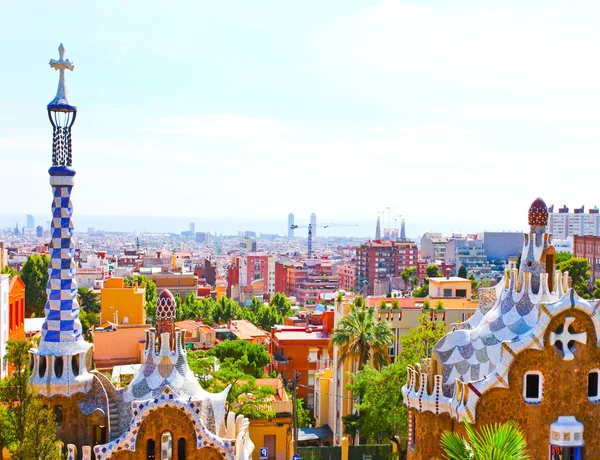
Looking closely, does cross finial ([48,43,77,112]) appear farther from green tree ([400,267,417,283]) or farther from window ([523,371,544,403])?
green tree ([400,267,417,283])

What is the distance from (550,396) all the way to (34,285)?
188 ft

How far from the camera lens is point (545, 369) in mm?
19672

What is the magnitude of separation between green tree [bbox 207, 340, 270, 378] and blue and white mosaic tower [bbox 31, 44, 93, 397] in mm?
18875

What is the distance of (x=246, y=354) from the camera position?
41.1m

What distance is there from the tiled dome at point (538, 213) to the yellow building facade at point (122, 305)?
34.4 m

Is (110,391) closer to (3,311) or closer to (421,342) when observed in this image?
(421,342)

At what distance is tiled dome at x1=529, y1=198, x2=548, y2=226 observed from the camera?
22.3 m

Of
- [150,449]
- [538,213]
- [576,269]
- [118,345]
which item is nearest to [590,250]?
[576,269]

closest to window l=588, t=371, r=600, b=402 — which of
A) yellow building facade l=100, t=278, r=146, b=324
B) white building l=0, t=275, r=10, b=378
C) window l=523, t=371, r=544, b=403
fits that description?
window l=523, t=371, r=544, b=403

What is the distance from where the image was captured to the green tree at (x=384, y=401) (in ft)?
87.8

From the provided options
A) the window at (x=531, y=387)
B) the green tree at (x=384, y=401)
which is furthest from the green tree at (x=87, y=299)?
the window at (x=531, y=387)

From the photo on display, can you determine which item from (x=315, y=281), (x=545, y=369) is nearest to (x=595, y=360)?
(x=545, y=369)

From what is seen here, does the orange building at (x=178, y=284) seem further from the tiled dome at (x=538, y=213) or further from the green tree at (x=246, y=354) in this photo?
the tiled dome at (x=538, y=213)

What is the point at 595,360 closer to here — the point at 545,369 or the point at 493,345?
the point at 545,369
